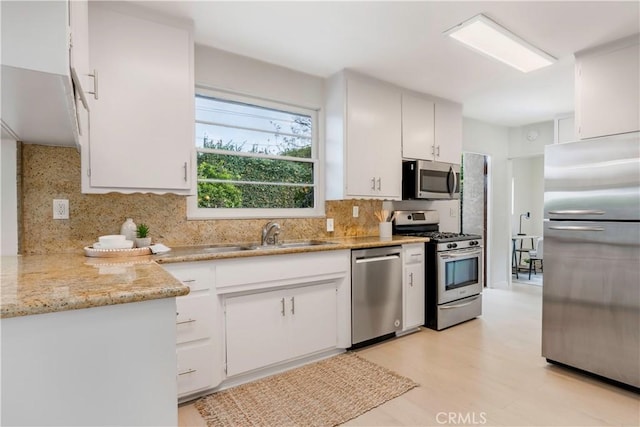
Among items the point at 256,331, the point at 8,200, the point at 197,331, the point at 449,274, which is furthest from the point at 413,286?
the point at 8,200

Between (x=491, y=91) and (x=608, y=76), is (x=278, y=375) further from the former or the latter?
(x=491, y=91)

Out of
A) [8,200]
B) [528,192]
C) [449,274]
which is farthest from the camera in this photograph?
[528,192]

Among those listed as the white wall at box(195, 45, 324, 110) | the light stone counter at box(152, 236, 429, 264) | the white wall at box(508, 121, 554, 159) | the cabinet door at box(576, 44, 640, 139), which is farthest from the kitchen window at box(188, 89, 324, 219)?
the white wall at box(508, 121, 554, 159)

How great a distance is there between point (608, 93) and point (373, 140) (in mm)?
1806

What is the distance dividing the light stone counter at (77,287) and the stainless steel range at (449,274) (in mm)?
2786

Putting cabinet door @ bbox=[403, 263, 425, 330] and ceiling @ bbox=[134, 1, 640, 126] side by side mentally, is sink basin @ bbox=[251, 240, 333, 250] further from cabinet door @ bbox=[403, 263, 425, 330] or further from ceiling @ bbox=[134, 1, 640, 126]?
ceiling @ bbox=[134, 1, 640, 126]

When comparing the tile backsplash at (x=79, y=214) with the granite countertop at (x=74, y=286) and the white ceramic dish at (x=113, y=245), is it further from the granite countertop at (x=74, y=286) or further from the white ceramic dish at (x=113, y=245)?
the granite countertop at (x=74, y=286)

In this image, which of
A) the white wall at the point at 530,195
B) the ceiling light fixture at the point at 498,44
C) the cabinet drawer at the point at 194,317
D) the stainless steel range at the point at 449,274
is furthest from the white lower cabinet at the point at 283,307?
the white wall at the point at 530,195

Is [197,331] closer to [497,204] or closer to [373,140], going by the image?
[373,140]

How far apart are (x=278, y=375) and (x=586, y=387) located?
2.11 m

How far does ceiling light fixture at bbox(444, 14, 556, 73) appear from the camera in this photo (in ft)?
7.90

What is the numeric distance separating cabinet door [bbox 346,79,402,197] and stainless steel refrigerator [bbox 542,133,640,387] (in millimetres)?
1340

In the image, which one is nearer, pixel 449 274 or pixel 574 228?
pixel 574 228

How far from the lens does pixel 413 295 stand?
339cm
